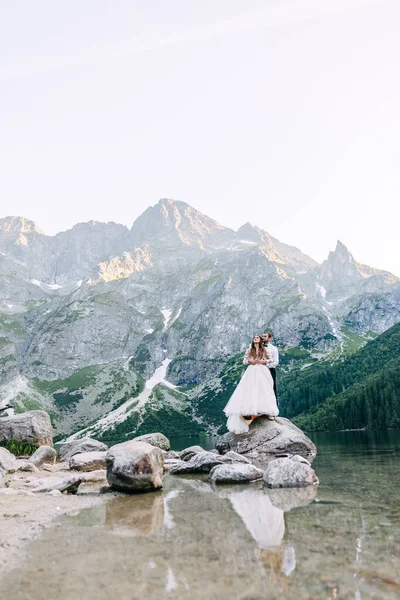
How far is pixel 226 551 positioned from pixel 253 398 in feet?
49.8

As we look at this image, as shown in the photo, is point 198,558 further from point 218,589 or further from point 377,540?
point 377,540

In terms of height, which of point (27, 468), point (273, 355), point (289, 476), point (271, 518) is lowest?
point (27, 468)

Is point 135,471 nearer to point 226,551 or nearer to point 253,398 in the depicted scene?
point 226,551

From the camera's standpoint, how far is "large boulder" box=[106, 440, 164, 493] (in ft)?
41.6

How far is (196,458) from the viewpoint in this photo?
1802cm

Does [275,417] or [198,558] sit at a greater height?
[275,417]

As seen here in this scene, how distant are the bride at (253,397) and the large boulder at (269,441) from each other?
456mm

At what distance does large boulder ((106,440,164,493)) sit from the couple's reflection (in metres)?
2.28

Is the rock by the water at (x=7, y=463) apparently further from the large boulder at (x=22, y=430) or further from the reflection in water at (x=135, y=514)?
the reflection in water at (x=135, y=514)

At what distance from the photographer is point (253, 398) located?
21.3 meters

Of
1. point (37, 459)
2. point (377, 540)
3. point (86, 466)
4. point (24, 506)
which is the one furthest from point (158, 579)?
point (37, 459)

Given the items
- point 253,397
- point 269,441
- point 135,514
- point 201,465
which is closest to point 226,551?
point 135,514

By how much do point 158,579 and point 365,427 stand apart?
163236 millimetres

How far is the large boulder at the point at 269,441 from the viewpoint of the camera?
20.4m
